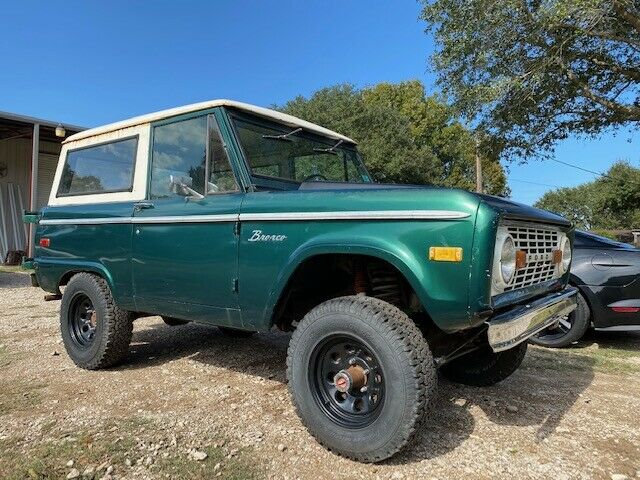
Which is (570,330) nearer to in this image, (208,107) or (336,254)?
(336,254)

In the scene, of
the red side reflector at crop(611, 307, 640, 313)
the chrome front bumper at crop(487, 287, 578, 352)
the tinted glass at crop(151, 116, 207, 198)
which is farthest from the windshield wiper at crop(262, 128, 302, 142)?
the red side reflector at crop(611, 307, 640, 313)

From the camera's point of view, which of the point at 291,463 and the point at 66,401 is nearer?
the point at 291,463

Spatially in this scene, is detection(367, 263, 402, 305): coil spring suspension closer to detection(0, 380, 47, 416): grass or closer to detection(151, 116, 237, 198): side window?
detection(151, 116, 237, 198): side window

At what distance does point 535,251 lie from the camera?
2869mm

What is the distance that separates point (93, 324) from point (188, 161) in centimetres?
187

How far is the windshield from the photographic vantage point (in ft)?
11.2

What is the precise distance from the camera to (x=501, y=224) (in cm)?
246

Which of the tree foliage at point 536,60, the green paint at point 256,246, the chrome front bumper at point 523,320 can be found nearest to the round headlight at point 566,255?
the green paint at point 256,246

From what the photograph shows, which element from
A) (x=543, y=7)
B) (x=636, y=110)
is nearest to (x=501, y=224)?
(x=543, y=7)

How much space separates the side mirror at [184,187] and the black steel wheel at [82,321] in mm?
1570

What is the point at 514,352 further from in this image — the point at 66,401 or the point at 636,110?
the point at 636,110

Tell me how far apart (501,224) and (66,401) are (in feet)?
10.4

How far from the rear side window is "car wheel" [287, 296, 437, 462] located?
2.27m

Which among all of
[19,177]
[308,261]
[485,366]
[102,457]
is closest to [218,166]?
[308,261]
